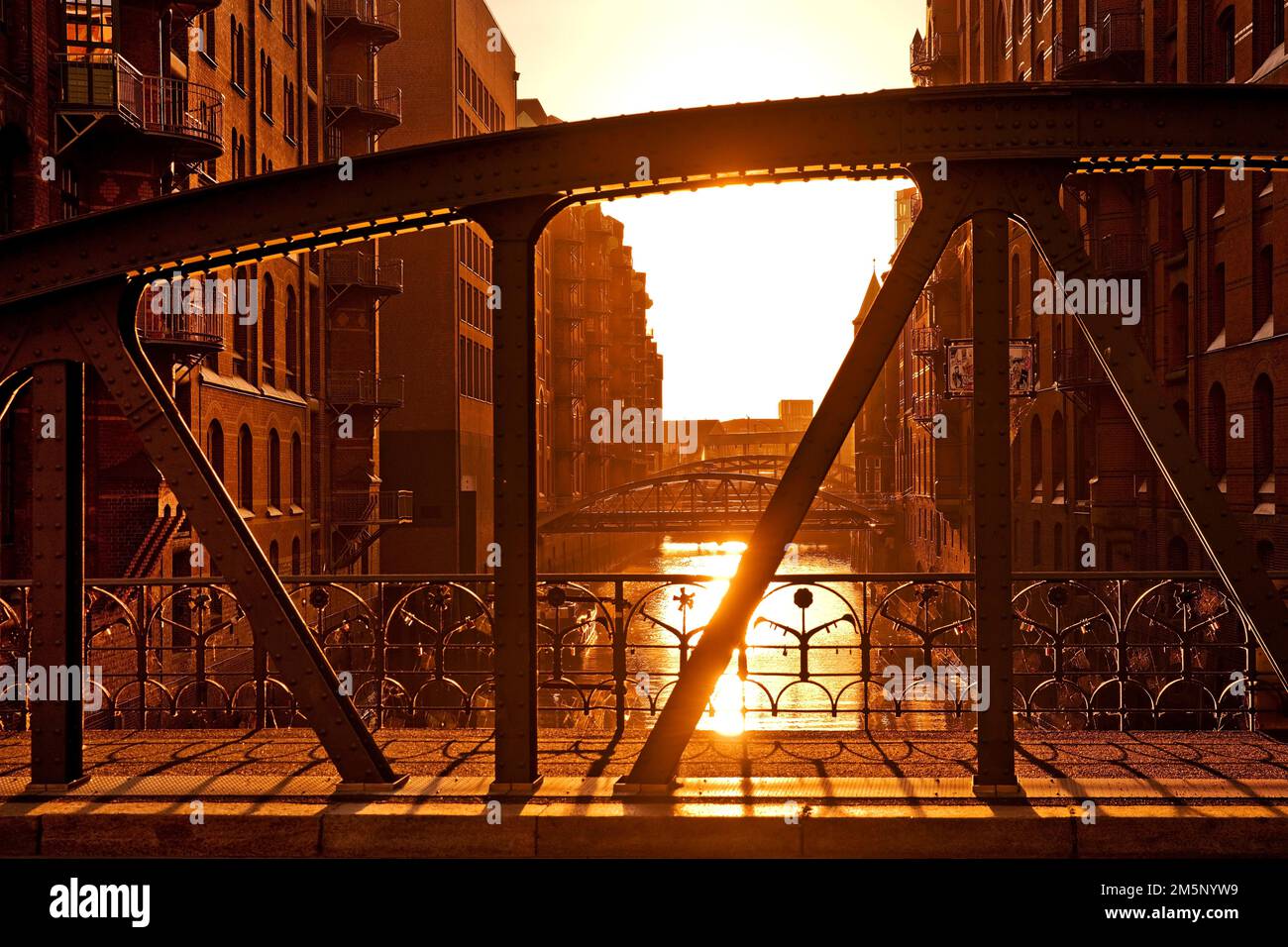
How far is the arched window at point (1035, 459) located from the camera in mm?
36344

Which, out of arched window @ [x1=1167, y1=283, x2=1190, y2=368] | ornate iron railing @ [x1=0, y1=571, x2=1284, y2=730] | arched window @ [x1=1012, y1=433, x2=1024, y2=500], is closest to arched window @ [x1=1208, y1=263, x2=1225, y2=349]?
arched window @ [x1=1167, y1=283, x2=1190, y2=368]

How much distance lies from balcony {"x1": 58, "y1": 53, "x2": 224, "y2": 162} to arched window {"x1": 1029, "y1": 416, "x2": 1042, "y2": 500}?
25.2 metres

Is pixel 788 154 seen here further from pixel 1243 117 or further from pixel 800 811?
pixel 800 811

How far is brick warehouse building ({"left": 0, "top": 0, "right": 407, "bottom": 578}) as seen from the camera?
1862cm

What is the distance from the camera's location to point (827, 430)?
5496 millimetres

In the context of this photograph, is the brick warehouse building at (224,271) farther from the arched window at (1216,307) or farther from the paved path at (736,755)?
the arched window at (1216,307)

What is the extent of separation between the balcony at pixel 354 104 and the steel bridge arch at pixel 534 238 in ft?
107

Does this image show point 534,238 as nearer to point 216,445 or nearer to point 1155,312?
point 216,445

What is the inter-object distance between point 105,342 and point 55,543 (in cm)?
100

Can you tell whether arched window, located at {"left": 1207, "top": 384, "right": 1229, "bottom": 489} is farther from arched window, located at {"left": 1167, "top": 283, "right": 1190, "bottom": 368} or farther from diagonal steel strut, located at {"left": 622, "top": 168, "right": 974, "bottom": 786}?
diagonal steel strut, located at {"left": 622, "top": 168, "right": 974, "bottom": 786}

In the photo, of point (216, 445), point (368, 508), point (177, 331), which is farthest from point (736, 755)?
point (368, 508)

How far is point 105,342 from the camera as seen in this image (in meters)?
5.66
